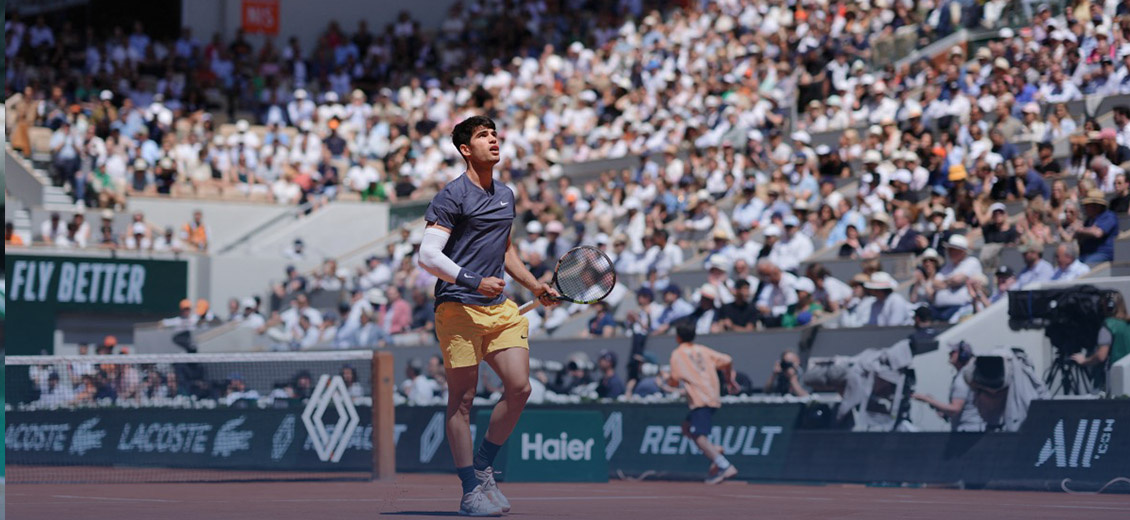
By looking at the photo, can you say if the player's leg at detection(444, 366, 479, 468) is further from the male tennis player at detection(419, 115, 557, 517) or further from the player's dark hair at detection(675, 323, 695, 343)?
the player's dark hair at detection(675, 323, 695, 343)

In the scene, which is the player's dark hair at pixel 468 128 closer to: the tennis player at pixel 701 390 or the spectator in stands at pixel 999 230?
the tennis player at pixel 701 390

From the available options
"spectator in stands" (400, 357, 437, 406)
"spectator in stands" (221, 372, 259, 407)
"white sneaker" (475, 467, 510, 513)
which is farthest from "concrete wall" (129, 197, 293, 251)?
"white sneaker" (475, 467, 510, 513)

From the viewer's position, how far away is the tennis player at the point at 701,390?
52.2 ft

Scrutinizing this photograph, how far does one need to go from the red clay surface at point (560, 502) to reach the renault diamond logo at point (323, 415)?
1.93 meters

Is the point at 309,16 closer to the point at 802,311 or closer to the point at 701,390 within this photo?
the point at 802,311

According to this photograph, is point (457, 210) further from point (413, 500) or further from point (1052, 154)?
point (1052, 154)

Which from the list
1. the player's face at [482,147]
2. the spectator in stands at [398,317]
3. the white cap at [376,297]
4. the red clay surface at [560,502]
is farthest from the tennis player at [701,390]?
the white cap at [376,297]

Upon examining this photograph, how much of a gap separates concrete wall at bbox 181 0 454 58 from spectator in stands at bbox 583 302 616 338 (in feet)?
65.9

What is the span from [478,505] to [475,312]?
1.06 m

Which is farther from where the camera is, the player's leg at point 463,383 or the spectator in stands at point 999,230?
the spectator in stands at point 999,230

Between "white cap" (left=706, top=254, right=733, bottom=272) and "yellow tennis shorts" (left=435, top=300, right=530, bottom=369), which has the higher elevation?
"yellow tennis shorts" (left=435, top=300, right=530, bottom=369)

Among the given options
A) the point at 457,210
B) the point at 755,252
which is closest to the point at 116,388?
the point at 755,252

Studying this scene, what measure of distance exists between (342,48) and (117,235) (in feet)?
33.4

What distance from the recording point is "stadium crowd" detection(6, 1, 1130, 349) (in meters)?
19.7
